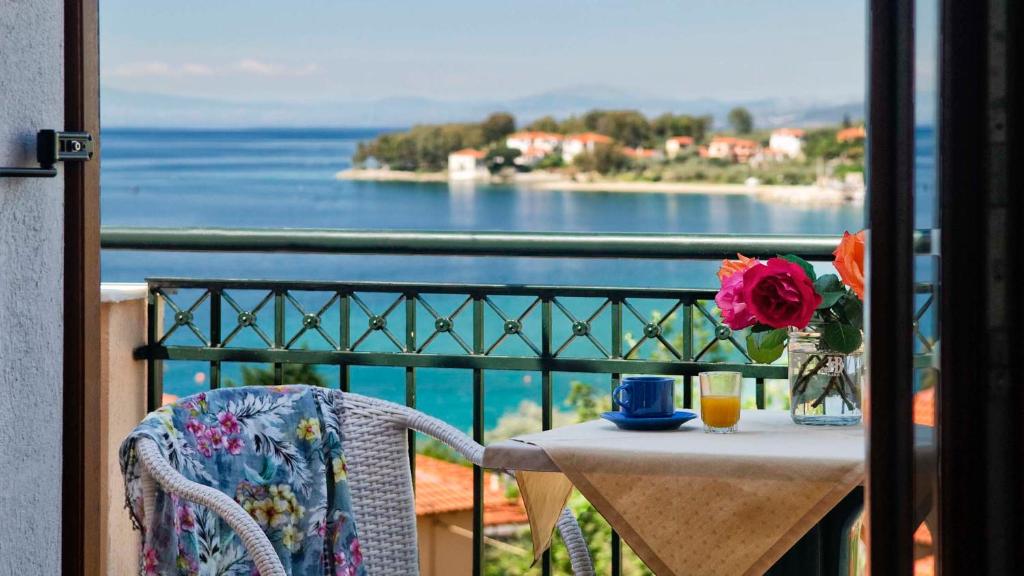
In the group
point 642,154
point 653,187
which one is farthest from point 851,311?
point 642,154

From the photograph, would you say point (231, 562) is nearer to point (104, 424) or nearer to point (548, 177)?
point (104, 424)

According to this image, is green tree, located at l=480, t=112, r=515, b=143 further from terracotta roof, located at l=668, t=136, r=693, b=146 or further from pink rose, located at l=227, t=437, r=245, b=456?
pink rose, located at l=227, t=437, r=245, b=456

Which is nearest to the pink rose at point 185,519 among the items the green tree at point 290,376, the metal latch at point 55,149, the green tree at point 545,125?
the metal latch at point 55,149

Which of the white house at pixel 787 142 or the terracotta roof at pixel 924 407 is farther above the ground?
the white house at pixel 787 142

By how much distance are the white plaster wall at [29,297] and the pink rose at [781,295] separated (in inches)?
45.4

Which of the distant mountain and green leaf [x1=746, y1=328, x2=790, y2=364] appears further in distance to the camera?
the distant mountain

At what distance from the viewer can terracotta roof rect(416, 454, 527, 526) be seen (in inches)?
205

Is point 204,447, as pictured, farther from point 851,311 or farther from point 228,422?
point 851,311

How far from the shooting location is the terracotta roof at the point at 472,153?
2562 cm

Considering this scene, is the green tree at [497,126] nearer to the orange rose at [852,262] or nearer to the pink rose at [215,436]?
the pink rose at [215,436]

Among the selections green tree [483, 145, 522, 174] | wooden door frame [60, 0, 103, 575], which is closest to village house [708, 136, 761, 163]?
green tree [483, 145, 522, 174]

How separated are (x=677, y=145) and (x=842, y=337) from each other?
77.7 feet

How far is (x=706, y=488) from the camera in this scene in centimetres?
163

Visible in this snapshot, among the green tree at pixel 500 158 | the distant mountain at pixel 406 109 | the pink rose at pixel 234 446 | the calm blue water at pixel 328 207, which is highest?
the distant mountain at pixel 406 109
